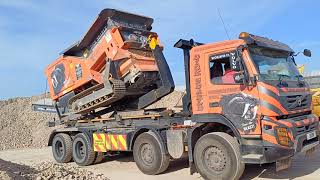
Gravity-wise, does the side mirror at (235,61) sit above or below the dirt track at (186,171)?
above

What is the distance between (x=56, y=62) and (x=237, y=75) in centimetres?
647

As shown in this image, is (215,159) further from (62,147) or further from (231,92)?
(62,147)

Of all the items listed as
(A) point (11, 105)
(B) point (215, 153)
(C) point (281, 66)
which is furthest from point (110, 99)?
(A) point (11, 105)

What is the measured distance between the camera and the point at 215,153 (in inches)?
306

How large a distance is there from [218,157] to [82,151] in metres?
5.22

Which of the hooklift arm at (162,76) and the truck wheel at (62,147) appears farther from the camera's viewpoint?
the truck wheel at (62,147)

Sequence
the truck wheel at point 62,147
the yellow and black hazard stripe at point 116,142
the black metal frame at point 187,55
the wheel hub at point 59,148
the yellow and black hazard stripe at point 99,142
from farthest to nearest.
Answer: the wheel hub at point 59,148, the truck wheel at point 62,147, the yellow and black hazard stripe at point 99,142, the yellow and black hazard stripe at point 116,142, the black metal frame at point 187,55

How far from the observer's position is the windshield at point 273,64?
297 inches

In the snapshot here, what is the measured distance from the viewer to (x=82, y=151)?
11.8 metres

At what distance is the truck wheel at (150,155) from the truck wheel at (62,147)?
3.21 m

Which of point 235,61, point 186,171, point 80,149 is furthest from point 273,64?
point 80,149

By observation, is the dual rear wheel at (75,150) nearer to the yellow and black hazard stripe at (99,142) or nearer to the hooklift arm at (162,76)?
the yellow and black hazard stripe at (99,142)

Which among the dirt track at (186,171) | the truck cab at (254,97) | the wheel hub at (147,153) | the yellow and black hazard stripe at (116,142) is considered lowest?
Result: the dirt track at (186,171)

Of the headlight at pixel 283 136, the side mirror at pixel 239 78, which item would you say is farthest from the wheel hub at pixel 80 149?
the headlight at pixel 283 136
